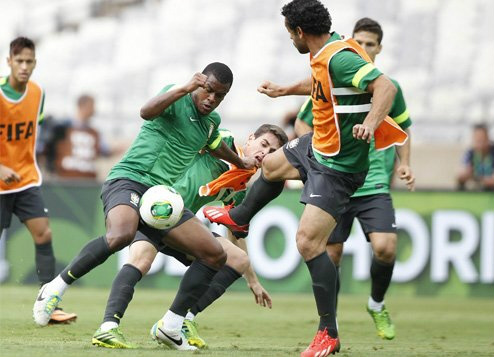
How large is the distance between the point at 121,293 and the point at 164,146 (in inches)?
44.3

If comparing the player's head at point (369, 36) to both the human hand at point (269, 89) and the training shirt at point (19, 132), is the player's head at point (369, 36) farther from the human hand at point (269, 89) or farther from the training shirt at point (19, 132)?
the training shirt at point (19, 132)

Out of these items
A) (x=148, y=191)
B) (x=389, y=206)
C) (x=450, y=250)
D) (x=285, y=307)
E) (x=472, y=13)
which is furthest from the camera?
(x=472, y=13)

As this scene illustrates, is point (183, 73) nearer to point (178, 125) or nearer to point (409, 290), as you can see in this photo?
point (409, 290)

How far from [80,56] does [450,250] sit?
10.2 meters

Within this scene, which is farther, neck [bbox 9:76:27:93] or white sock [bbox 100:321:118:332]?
neck [bbox 9:76:27:93]

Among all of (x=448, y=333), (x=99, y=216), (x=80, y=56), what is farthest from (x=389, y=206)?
(x=80, y=56)

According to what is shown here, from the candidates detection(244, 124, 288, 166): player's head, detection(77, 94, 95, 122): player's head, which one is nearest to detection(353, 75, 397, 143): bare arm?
detection(244, 124, 288, 166): player's head

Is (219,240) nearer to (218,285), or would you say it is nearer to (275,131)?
(218,285)

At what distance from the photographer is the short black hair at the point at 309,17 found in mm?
7289

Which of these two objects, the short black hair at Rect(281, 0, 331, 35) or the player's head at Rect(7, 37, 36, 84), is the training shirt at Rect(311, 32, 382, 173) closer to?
the short black hair at Rect(281, 0, 331, 35)

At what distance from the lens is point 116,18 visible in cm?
2252

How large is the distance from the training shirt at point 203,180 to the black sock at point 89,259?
1343 millimetres

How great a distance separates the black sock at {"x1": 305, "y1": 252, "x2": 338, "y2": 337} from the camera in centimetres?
727

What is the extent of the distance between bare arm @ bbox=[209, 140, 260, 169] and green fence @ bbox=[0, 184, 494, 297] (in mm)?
6126
